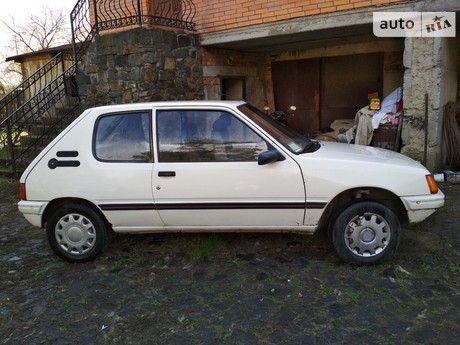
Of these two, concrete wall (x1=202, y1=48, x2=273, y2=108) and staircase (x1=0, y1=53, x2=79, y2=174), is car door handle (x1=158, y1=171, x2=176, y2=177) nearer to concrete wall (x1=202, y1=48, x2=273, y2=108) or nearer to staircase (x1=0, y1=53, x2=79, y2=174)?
concrete wall (x1=202, y1=48, x2=273, y2=108)

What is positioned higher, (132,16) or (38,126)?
(132,16)

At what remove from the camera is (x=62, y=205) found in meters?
4.29

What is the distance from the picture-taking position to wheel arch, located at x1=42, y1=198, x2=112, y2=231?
169 inches

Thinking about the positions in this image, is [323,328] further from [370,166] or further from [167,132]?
[167,132]

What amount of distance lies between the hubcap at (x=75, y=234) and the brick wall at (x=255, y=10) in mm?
5537

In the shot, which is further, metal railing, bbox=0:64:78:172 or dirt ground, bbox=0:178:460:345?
metal railing, bbox=0:64:78:172

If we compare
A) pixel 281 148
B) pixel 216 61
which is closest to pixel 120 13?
pixel 216 61

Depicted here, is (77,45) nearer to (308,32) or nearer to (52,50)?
(52,50)

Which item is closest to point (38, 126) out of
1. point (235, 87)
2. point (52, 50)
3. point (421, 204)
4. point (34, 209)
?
point (52, 50)

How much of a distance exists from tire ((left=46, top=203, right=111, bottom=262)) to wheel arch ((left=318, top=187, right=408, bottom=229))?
2.28 metres

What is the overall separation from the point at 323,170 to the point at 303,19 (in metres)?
4.67

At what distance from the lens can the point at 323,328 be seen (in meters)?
3.05

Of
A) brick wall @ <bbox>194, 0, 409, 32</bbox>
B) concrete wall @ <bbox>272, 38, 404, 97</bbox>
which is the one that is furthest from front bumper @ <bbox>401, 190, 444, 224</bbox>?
concrete wall @ <bbox>272, 38, 404, 97</bbox>

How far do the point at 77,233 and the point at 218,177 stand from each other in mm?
1631
